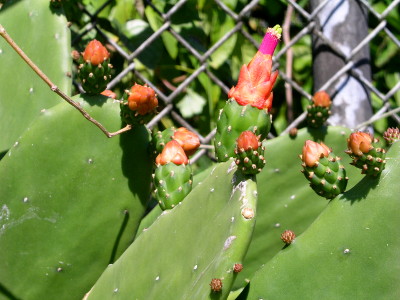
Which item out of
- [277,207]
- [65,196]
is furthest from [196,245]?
[277,207]

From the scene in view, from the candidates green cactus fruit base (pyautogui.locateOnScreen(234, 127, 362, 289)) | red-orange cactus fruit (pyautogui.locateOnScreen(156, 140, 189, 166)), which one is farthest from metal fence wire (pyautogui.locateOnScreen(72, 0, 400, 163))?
red-orange cactus fruit (pyautogui.locateOnScreen(156, 140, 189, 166))

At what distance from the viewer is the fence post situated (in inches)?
88.4

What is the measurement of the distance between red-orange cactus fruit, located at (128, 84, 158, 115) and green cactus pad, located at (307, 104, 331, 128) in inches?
20.5

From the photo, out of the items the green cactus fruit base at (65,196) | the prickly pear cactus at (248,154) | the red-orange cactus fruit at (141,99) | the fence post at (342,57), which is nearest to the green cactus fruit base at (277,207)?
the green cactus fruit base at (65,196)

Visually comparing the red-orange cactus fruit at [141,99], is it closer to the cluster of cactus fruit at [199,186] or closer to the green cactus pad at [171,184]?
the cluster of cactus fruit at [199,186]

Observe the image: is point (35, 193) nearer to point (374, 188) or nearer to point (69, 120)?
point (69, 120)

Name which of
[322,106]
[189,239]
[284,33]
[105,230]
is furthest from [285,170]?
[284,33]

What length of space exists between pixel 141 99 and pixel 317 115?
1.83 feet

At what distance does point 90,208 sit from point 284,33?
4.45ft

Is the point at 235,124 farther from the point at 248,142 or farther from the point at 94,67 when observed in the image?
the point at 94,67

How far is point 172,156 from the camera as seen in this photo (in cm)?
128

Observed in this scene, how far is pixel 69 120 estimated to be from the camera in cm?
141

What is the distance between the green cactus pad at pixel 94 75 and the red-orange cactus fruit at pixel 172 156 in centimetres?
19

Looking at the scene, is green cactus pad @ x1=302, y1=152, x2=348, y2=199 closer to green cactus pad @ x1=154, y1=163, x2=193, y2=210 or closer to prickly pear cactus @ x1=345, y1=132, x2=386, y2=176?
prickly pear cactus @ x1=345, y1=132, x2=386, y2=176
